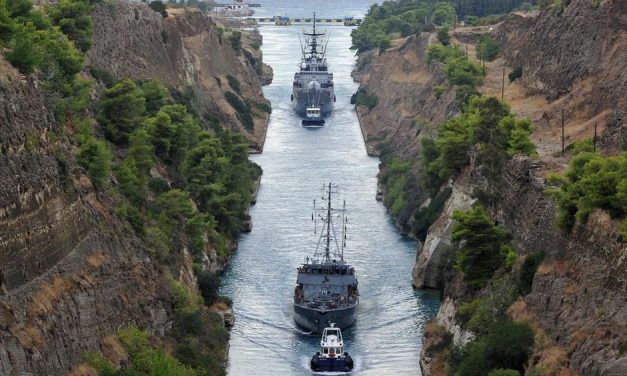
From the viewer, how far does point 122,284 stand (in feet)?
258

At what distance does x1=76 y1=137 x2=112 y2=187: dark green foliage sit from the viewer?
82.4 metres

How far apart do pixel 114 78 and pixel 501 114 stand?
28009mm

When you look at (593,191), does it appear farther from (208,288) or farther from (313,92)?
(313,92)

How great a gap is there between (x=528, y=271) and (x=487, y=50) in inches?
2804

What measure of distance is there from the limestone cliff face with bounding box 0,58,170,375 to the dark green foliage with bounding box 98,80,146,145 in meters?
16.8

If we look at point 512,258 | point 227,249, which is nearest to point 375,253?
point 227,249

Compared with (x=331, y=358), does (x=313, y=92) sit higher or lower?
lower

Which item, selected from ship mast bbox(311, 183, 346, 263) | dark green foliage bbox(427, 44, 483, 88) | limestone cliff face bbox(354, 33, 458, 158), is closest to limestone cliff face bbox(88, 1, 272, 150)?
limestone cliff face bbox(354, 33, 458, 158)

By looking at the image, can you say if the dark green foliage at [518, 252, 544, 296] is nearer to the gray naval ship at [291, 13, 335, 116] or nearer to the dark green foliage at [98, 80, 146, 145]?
the dark green foliage at [98, 80, 146, 145]

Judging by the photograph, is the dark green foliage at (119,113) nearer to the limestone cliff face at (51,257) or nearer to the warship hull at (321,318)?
the warship hull at (321,318)

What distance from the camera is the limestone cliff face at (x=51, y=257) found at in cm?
6506

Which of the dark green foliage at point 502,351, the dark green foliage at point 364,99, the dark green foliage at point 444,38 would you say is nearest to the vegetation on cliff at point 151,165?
the dark green foliage at point 502,351

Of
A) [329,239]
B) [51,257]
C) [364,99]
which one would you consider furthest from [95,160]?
[364,99]

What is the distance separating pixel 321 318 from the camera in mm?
93750
